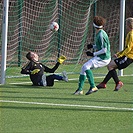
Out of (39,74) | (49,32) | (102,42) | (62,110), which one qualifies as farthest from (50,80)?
(49,32)

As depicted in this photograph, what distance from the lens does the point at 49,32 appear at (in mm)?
19672

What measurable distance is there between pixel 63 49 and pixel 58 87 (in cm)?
544

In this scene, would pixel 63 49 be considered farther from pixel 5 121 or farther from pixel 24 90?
pixel 5 121

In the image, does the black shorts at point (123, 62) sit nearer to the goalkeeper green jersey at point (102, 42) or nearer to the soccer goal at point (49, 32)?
the goalkeeper green jersey at point (102, 42)

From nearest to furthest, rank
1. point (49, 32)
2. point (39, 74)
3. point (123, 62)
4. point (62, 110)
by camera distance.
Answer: point (62, 110), point (123, 62), point (39, 74), point (49, 32)

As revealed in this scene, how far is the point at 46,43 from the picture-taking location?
19703 millimetres

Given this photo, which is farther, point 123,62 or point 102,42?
point 123,62

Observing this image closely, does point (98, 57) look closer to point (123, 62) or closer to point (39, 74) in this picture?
point (123, 62)

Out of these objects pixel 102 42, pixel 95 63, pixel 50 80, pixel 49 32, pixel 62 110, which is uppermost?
pixel 49 32

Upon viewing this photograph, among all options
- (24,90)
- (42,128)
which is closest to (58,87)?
(24,90)

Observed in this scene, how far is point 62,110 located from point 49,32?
939 centimetres

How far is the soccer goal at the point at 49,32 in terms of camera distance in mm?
18531

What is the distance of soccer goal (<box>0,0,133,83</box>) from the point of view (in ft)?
60.8

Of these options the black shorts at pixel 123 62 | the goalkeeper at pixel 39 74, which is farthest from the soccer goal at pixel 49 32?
the black shorts at pixel 123 62
